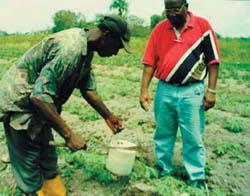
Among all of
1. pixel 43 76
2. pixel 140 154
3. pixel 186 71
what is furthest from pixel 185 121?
pixel 43 76

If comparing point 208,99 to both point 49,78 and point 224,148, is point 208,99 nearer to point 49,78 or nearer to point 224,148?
point 224,148

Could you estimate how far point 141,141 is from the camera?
18.4 feet

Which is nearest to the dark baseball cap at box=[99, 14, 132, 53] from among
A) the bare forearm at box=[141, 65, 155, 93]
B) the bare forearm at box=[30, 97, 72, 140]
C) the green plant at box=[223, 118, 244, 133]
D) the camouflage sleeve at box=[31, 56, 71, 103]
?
the camouflage sleeve at box=[31, 56, 71, 103]

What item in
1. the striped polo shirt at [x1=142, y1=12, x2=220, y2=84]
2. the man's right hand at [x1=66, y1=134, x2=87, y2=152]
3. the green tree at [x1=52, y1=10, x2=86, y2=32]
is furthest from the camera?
the green tree at [x1=52, y1=10, x2=86, y2=32]

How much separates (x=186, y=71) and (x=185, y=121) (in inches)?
19.0

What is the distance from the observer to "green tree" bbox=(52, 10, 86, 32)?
4292 cm

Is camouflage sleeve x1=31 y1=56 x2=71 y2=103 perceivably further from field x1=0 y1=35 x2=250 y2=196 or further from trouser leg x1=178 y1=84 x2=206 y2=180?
trouser leg x1=178 y1=84 x2=206 y2=180

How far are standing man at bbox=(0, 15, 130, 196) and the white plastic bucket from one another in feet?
1.54

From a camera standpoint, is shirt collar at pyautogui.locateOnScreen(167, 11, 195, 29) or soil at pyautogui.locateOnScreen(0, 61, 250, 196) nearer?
shirt collar at pyautogui.locateOnScreen(167, 11, 195, 29)

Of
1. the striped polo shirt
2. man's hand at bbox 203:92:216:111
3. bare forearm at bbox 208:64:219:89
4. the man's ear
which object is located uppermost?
the man's ear

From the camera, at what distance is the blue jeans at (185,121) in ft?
13.4

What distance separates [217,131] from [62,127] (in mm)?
3854

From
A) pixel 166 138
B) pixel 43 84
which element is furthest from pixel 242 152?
pixel 43 84

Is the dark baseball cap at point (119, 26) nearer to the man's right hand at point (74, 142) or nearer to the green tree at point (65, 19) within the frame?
the man's right hand at point (74, 142)
